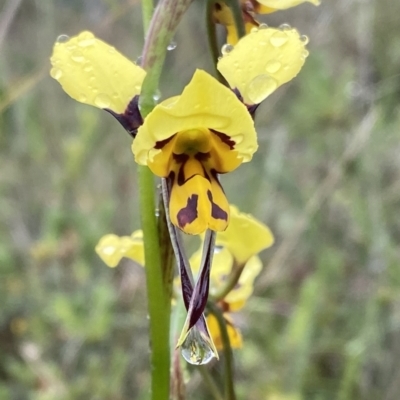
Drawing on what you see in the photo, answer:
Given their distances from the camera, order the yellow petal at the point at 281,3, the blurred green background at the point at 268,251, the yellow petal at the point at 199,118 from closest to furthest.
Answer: the yellow petal at the point at 199,118
the yellow petal at the point at 281,3
the blurred green background at the point at 268,251

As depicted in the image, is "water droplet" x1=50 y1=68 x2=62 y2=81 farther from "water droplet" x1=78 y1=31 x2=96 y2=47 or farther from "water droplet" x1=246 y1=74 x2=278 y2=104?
"water droplet" x1=246 y1=74 x2=278 y2=104

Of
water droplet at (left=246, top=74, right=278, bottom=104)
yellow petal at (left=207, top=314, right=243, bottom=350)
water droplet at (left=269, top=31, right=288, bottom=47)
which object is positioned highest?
water droplet at (left=269, top=31, right=288, bottom=47)

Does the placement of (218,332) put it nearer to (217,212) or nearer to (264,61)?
(217,212)

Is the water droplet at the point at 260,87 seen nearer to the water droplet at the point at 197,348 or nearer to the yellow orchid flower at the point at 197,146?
the yellow orchid flower at the point at 197,146

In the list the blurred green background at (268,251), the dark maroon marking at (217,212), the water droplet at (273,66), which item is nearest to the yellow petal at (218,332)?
the dark maroon marking at (217,212)

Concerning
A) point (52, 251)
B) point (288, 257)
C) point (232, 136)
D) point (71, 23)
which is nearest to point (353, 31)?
point (288, 257)

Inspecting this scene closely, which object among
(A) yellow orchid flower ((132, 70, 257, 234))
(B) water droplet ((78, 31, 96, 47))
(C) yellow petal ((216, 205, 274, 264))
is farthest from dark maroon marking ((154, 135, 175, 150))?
(C) yellow petal ((216, 205, 274, 264))

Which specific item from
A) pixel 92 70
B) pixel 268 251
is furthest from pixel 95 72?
pixel 268 251
